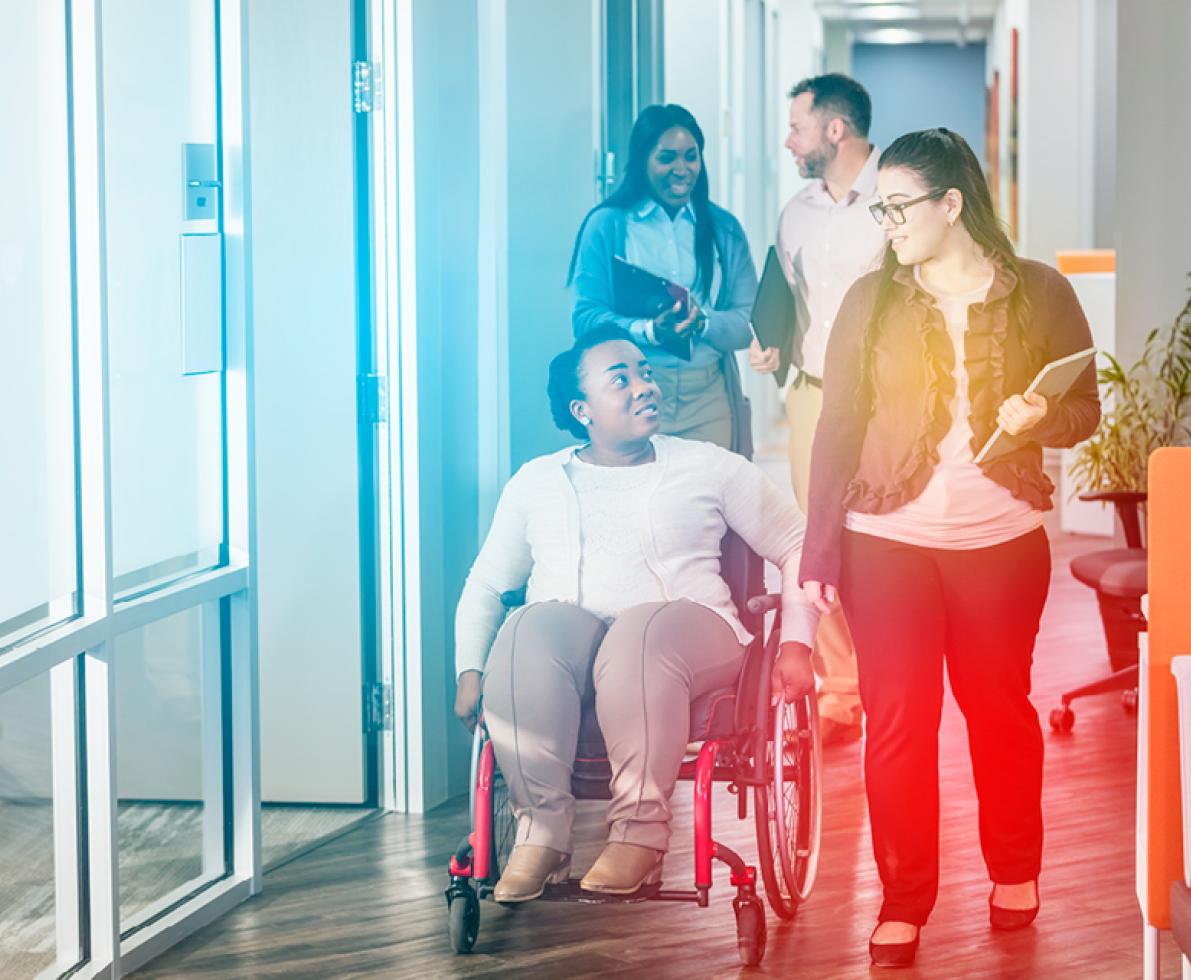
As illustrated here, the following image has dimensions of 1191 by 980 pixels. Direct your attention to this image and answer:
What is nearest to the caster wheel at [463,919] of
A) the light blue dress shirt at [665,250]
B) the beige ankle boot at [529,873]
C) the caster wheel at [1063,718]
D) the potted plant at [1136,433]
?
the beige ankle boot at [529,873]

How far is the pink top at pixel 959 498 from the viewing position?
326 centimetres

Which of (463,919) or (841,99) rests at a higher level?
(841,99)

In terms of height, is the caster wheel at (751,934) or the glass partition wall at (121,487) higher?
the glass partition wall at (121,487)

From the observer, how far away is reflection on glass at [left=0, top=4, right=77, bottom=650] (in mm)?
2881

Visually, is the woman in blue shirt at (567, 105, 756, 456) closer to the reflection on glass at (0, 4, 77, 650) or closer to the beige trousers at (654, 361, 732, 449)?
the beige trousers at (654, 361, 732, 449)

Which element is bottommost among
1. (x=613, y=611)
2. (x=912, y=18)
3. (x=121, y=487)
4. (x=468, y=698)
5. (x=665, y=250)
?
(x=468, y=698)

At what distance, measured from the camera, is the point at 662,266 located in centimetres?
446

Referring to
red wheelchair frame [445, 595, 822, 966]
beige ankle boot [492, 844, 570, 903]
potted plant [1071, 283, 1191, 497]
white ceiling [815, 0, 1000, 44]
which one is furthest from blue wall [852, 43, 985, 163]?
beige ankle boot [492, 844, 570, 903]

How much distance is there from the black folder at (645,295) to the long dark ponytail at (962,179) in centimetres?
113

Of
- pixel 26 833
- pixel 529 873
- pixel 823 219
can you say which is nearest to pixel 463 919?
pixel 529 873

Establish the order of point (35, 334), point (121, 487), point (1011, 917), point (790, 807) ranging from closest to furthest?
point (35, 334) < point (121, 487) < point (1011, 917) < point (790, 807)

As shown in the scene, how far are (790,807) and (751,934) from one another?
47cm

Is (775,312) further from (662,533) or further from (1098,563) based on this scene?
(1098,563)

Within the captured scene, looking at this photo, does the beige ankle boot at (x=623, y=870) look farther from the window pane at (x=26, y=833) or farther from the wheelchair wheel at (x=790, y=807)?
the window pane at (x=26, y=833)
